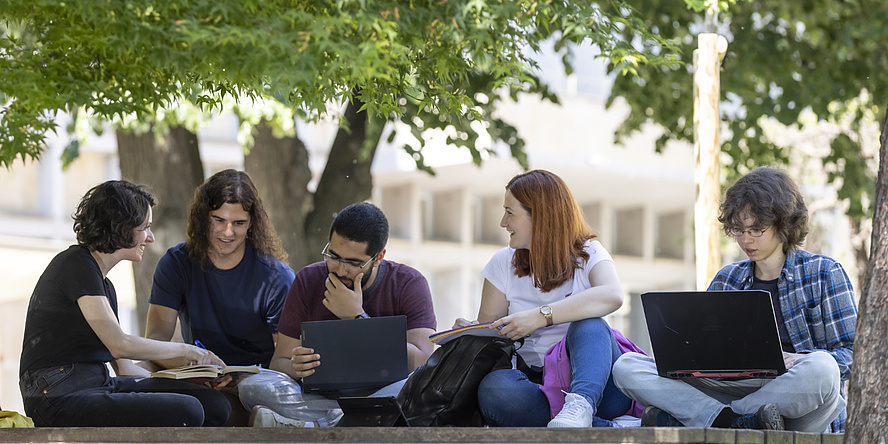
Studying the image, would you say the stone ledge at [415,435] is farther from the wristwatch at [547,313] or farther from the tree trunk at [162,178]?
the tree trunk at [162,178]

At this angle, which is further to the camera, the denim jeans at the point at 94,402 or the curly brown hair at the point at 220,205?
the curly brown hair at the point at 220,205

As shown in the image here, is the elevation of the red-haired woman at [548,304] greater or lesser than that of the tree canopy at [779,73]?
lesser

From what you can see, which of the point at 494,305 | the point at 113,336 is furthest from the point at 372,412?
the point at 113,336

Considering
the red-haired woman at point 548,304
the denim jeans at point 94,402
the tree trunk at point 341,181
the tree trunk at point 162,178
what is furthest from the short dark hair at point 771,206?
the tree trunk at point 162,178

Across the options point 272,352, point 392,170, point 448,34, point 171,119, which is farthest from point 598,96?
point 448,34

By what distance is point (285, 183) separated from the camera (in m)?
8.14

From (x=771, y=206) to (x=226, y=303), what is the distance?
2.49 m

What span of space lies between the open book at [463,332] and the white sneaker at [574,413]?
45 cm

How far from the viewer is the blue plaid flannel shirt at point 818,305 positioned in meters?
4.12

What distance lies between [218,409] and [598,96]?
15.0 metres

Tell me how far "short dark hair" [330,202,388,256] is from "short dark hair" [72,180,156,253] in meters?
0.85

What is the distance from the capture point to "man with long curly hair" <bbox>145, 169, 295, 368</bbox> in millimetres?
4984

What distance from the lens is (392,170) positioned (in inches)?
675

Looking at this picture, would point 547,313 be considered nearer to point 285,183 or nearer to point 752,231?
point 752,231
